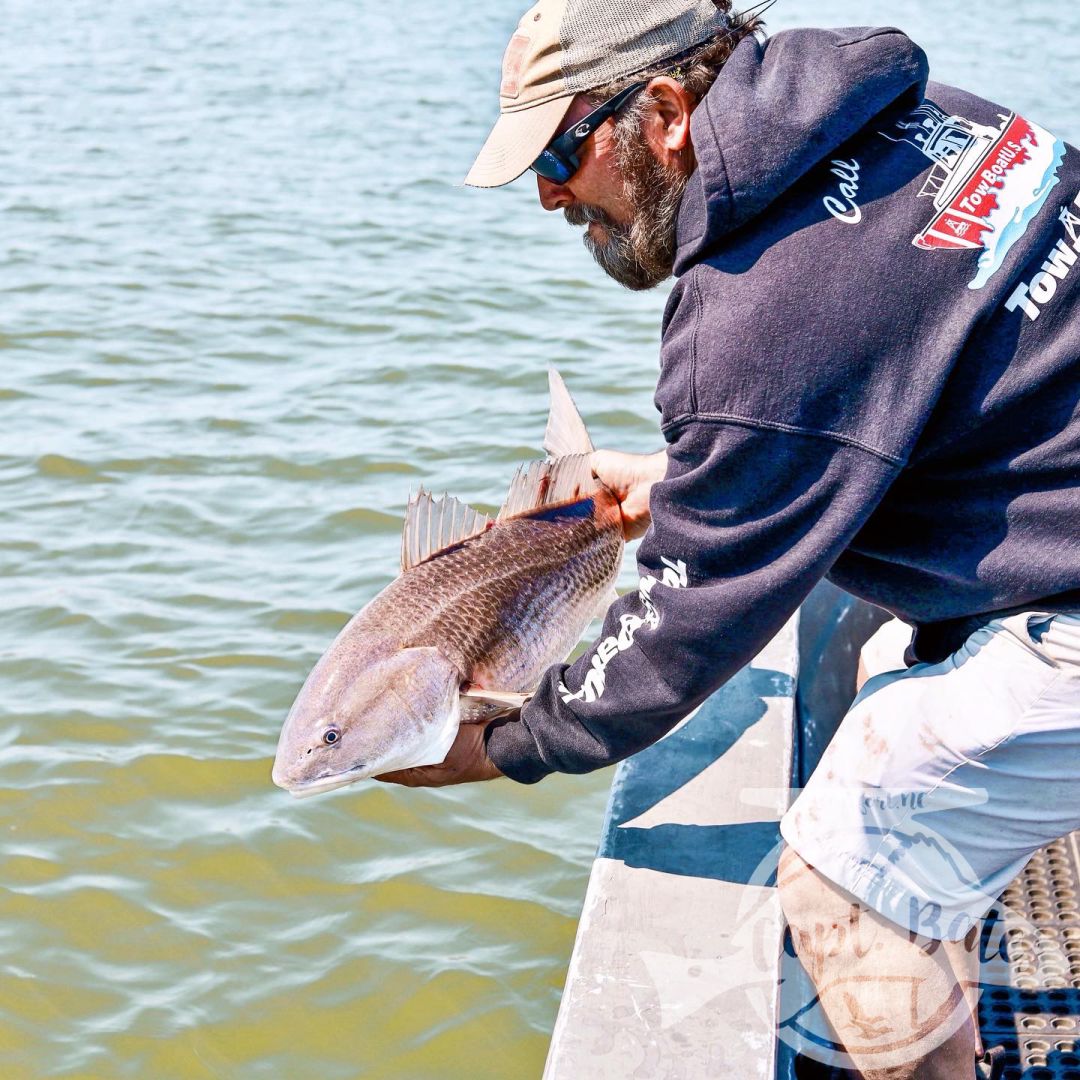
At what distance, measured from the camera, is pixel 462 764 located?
285 centimetres

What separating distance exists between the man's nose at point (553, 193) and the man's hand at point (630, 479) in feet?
2.49

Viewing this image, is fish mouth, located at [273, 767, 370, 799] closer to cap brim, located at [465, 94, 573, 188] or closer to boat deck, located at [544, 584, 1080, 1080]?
boat deck, located at [544, 584, 1080, 1080]

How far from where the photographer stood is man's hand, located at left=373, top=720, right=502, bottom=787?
2832mm

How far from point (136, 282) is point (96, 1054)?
627 centimetres

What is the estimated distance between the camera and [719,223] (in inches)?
86.9

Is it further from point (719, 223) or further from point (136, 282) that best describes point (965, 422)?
point (136, 282)

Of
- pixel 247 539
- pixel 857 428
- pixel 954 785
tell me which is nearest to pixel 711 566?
pixel 857 428

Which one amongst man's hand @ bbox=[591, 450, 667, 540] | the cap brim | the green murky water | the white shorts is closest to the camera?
the white shorts

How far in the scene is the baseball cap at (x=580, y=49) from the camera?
240cm

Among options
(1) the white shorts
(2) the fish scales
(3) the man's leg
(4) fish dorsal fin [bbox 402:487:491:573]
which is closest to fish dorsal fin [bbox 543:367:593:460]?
(2) the fish scales

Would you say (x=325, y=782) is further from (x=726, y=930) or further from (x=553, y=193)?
(x=553, y=193)

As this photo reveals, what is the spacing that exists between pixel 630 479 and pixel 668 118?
1.01 metres

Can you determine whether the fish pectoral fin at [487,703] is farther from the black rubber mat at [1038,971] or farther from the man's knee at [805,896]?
the black rubber mat at [1038,971]

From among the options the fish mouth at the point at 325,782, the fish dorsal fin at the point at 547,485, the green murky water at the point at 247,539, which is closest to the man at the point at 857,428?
the fish mouth at the point at 325,782
